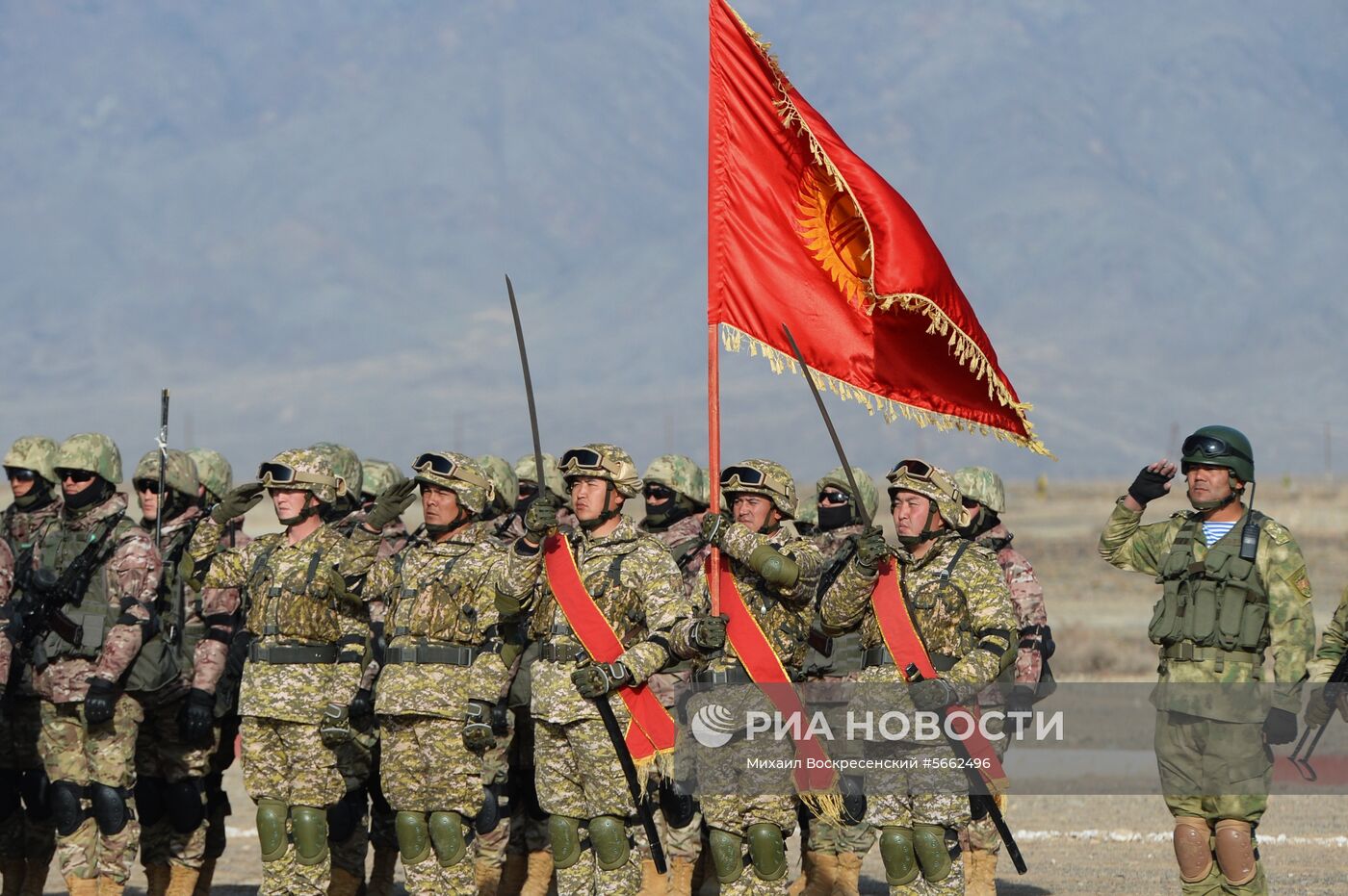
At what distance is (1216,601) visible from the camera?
1111cm

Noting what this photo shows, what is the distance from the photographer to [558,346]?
16875 centimetres

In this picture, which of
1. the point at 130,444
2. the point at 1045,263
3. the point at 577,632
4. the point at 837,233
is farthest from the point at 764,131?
the point at 1045,263

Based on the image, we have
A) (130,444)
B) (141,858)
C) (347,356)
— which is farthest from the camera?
(347,356)

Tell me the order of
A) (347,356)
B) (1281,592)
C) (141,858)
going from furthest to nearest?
(347,356)
(141,858)
(1281,592)

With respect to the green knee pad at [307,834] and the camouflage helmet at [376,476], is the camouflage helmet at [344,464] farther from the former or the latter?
the green knee pad at [307,834]

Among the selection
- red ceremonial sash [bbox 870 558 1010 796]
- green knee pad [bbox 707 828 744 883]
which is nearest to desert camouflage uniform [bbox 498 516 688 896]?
green knee pad [bbox 707 828 744 883]

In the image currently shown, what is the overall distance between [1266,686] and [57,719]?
279 inches

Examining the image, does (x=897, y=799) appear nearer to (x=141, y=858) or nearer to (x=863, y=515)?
(x=863, y=515)

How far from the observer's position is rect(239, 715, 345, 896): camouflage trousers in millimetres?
12203

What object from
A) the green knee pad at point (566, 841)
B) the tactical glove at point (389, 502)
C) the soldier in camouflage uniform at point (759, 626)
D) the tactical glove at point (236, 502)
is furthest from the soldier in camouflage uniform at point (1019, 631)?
the tactical glove at point (236, 502)

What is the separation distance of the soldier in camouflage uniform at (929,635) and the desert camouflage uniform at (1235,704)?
985 mm

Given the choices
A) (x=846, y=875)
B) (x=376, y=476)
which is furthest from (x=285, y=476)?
(x=846, y=875)

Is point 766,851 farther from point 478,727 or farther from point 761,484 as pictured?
point 761,484

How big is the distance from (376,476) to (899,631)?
5.60 m
